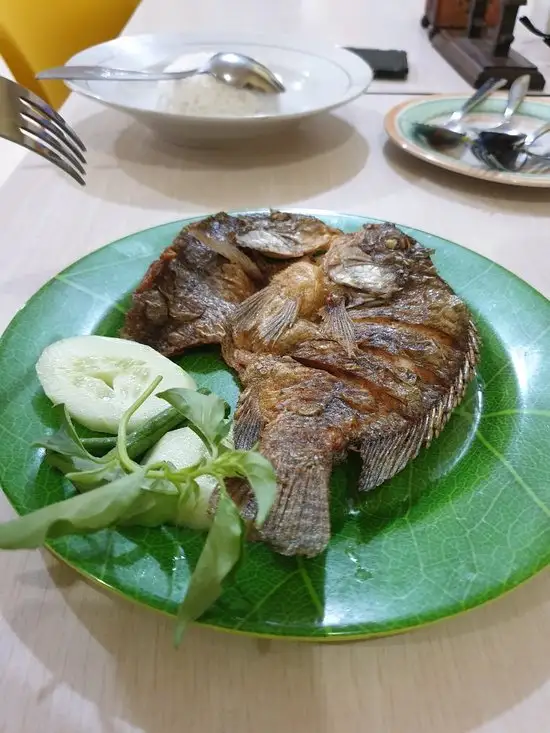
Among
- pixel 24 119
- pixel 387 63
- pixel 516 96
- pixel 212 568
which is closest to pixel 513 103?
pixel 516 96

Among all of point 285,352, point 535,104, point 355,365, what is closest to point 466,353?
point 355,365

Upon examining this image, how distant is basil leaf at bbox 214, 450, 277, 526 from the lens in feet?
2.11

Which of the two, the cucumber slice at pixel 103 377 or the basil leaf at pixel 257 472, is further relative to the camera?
the cucumber slice at pixel 103 377

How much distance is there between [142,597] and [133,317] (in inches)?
24.8

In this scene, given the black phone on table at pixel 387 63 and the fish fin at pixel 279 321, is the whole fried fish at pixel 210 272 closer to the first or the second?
the fish fin at pixel 279 321

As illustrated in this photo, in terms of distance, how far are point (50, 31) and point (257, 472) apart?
299cm

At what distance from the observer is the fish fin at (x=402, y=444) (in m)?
0.93

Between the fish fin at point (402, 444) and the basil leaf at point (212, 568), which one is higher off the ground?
the basil leaf at point (212, 568)

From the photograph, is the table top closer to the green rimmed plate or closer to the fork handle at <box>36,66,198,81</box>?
the green rimmed plate

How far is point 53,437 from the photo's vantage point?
0.87 m

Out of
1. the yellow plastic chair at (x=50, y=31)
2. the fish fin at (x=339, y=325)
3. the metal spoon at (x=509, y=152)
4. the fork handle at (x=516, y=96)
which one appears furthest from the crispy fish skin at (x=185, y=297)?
the yellow plastic chair at (x=50, y=31)

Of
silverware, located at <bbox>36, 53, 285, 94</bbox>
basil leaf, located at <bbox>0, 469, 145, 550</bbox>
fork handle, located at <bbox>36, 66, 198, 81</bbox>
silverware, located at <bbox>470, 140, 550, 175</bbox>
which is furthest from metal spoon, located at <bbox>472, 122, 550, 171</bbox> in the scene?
basil leaf, located at <bbox>0, 469, 145, 550</bbox>

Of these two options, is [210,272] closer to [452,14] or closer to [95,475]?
[95,475]

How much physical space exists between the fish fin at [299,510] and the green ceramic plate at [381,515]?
4 centimetres
